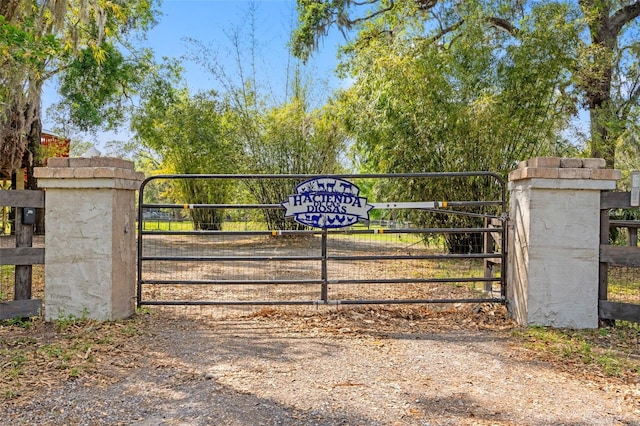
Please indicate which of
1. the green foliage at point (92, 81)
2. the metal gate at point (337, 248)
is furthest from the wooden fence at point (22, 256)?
the green foliage at point (92, 81)

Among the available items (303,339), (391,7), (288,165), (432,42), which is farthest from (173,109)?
(303,339)

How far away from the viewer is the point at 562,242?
171 inches

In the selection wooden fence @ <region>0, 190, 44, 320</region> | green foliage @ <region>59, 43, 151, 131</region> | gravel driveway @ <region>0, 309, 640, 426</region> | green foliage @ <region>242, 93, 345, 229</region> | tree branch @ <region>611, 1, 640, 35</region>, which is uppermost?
tree branch @ <region>611, 1, 640, 35</region>

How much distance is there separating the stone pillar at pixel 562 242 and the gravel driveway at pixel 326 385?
585 millimetres

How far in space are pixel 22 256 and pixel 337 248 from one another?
741 cm

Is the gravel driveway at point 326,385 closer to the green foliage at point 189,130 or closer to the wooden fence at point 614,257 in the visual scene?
the wooden fence at point 614,257

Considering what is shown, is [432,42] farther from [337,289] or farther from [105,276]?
[105,276]

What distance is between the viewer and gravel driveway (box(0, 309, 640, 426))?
2.61m

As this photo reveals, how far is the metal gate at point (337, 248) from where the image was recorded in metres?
4.76

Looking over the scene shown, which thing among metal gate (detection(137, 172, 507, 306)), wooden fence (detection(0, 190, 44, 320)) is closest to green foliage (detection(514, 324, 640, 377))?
metal gate (detection(137, 172, 507, 306))

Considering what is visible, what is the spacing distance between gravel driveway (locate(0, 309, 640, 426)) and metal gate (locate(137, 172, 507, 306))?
734 mm

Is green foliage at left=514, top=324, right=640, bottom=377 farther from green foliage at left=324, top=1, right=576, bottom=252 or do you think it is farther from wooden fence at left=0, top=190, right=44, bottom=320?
green foliage at left=324, top=1, right=576, bottom=252

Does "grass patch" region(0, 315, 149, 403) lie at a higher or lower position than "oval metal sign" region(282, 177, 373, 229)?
lower

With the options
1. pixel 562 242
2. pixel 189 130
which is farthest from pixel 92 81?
pixel 562 242
